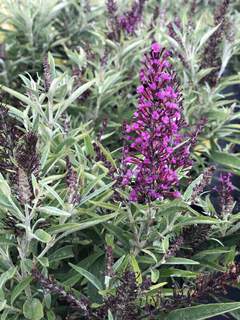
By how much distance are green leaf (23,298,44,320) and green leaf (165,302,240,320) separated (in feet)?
1.24

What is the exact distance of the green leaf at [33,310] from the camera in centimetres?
142

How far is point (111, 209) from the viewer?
4.92 feet

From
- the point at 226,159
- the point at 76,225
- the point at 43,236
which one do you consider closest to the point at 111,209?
the point at 76,225

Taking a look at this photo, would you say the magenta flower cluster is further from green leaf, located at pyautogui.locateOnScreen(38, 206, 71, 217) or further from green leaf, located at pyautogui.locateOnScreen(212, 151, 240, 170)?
green leaf, located at pyautogui.locateOnScreen(212, 151, 240, 170)

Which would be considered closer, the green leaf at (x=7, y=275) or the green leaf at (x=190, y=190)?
the green leaf at (x=7, y=275)

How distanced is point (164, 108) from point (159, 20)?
2031mm

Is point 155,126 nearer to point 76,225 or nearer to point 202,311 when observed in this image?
point 76,225

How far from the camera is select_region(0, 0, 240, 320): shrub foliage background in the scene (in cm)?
134

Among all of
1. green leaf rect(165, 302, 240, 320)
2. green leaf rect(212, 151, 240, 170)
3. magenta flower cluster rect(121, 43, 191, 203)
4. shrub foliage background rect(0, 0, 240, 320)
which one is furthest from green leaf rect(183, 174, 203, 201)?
green leaf rect(212, 151, 240, 170)

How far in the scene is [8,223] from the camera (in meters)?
1.43

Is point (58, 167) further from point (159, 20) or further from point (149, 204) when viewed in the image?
point (159, 20)

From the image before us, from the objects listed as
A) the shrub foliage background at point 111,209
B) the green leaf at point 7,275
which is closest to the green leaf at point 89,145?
the shrub foliage background at point 111,209

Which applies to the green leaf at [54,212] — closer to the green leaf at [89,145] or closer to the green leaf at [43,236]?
the green leaf at [43,236]

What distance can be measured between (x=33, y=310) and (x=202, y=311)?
485 millimetres
